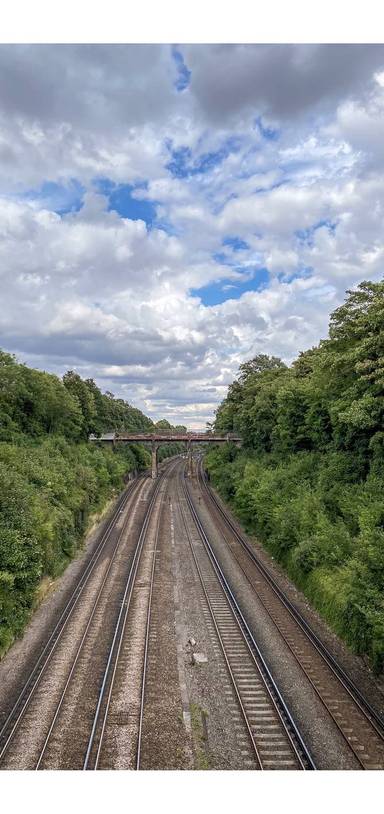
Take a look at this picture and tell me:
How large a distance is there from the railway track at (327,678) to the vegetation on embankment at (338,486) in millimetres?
1366

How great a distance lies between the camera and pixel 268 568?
2750 cm

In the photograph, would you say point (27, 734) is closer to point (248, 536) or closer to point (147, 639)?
point (147, 639)

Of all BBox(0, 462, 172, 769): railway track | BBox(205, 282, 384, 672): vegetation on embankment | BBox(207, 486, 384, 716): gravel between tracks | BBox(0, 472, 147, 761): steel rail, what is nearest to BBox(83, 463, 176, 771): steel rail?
BBox(0, 462, 172, 769): railway track

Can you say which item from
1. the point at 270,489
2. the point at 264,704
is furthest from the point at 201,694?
the point at 270,489

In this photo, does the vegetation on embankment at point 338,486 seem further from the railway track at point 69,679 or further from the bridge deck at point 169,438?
the bridge deck at point 169,438

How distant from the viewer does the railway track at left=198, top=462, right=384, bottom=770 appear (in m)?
12.2

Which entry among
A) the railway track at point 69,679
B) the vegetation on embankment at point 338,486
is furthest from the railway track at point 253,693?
the railway track at point 69,679

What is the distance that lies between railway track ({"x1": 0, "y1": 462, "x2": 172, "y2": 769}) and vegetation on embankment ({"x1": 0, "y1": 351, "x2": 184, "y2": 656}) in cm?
218

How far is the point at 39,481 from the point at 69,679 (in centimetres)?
1840

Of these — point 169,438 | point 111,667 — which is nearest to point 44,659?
point 111,667

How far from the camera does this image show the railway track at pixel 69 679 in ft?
39.3

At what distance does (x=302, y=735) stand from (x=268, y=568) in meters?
15.1

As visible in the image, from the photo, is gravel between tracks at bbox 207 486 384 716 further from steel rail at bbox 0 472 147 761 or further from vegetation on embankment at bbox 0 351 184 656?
vegetation on embankment at bbox 0 351 184 656

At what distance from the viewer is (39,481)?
31.8 meters
